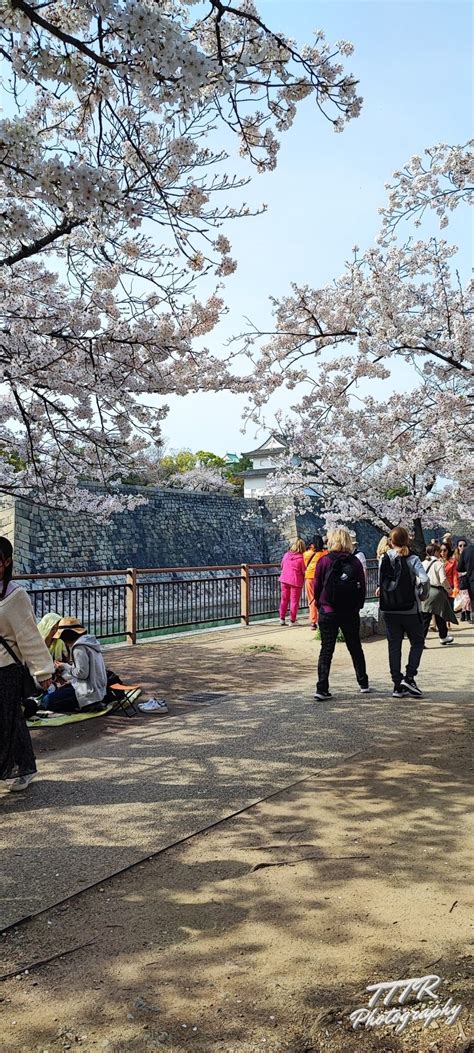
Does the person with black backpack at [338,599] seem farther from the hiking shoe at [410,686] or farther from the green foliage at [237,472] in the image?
the green foliage at [237,472]

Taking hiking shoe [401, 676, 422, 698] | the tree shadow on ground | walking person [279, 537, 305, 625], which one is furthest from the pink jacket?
the tree shadow on ground

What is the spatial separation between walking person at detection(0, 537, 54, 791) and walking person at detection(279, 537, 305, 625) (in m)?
A: 10.1

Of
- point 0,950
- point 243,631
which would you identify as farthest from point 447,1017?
point 243,631

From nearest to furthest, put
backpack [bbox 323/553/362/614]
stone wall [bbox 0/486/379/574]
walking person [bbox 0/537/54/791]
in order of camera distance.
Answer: walking person [bbox 0/537/54/791], backpack [bbox 323/553/362/614], stone wall [bbox 0/486/379/574]

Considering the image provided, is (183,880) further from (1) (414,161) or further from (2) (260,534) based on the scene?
(2) (260,534)

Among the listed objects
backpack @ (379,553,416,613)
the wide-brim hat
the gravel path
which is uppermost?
backpack @ (379,553,416,613)

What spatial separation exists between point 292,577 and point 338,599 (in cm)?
726

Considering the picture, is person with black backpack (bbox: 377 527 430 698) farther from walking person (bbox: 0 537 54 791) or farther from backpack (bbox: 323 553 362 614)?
walking person (bbox: 0 537 54 791)

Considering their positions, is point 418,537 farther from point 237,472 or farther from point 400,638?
point 237,472

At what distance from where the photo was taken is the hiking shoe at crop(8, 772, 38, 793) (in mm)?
4895

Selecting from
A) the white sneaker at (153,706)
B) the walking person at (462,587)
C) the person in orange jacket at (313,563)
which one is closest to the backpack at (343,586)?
the white sneaker at (153,706)

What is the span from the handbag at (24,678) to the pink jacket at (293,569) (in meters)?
10.2

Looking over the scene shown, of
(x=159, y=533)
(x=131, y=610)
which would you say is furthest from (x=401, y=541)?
(x=159, y=533)

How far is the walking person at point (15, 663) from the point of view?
186 inches
